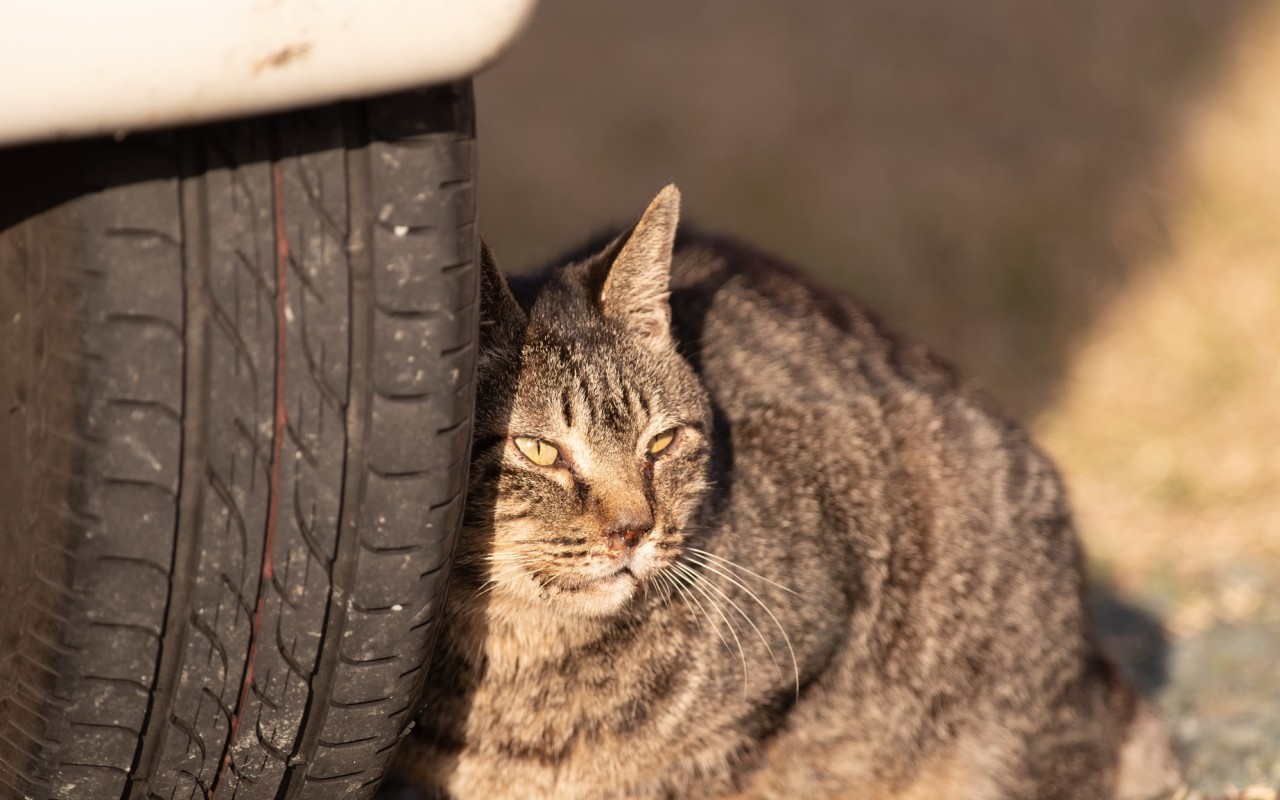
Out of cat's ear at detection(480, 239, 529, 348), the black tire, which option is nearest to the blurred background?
cat's ear at detection(480, 239, 529, 348)

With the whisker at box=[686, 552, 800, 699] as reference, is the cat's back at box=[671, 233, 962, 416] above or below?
above

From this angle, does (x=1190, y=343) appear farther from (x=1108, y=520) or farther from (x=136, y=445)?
(x=136, y=445)

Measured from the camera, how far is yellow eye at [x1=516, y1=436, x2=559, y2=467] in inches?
92.7

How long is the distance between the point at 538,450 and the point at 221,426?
2.41 feet

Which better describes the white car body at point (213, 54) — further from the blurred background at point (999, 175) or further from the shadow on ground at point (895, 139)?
the shadow on ground at point (895, 139)

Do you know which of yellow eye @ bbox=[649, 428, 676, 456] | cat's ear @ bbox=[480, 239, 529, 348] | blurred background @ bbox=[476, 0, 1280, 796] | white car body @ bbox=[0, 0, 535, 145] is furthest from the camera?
blurred background @ bbox=[476, 0, 1280, 796]

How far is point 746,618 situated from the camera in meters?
2.63

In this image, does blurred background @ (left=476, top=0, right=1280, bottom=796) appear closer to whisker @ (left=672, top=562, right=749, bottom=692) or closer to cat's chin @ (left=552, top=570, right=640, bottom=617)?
whisker @ (left=672, top=562, right=749, bottom=692)

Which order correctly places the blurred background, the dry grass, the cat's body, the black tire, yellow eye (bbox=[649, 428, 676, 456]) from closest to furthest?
1. the black tire
2. the cat's body
3. yellow eye (bbox=[649, 428, 676, 456])
4. the dry grass
5. the blurred background

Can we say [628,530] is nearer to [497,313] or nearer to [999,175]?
[497,313]

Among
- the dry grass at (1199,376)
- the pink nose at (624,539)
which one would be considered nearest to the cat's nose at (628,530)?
the pink nose at (624,539)

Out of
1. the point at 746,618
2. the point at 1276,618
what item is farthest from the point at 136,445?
the point at 1276,618

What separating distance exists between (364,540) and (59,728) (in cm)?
47

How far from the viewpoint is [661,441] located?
2.54 m
